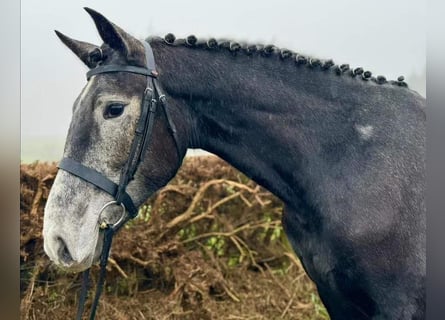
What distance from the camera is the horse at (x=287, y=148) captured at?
2.33 meters

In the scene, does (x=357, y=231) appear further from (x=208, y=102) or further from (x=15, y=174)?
(x=15, y=174)

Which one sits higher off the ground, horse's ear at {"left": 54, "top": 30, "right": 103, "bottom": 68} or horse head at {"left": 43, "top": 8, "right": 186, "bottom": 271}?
horse's ear at {"left": 54, "top": 30, "right": 103, "bottom": 68}

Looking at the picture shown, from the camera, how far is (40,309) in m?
4.41

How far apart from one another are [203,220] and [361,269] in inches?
114

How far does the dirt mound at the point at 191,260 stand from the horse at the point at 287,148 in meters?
2.19

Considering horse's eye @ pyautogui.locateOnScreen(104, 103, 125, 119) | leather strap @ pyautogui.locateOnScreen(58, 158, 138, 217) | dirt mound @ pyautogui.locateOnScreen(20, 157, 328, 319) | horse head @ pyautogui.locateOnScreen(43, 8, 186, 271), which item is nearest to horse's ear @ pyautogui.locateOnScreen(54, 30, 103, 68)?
horse head @ pyautogui.locateOnScreen(43, 8, 186, 271)

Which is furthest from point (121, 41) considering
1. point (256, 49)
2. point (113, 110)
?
point (256, 49)

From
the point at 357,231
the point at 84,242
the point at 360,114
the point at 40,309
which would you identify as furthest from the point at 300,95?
the point at 40,309

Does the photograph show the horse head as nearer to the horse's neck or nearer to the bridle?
the bridle

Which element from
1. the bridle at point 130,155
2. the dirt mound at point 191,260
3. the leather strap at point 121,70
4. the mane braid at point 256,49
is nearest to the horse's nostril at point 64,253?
the bridle at point 130,155

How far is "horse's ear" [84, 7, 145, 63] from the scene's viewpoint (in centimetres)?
232

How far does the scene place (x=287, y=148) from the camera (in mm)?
2512

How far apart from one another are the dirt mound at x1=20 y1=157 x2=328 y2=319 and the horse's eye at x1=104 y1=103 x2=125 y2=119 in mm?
2277

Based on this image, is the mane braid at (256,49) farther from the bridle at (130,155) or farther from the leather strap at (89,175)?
the leather strap at (89,175)
